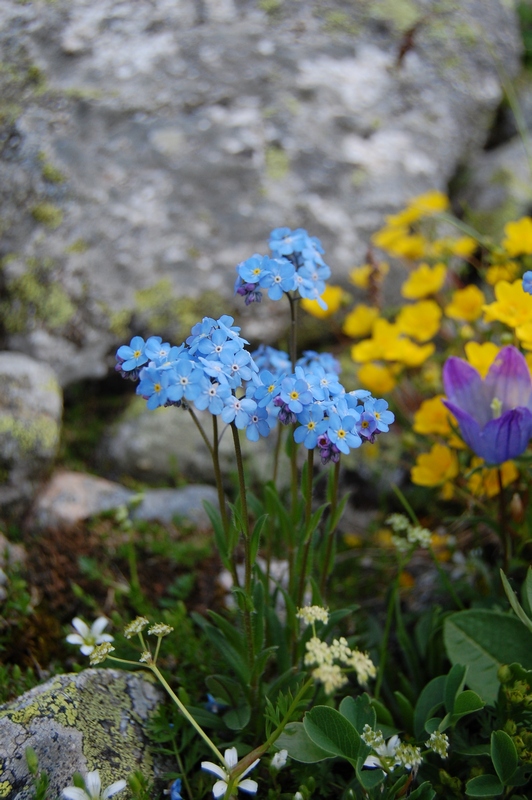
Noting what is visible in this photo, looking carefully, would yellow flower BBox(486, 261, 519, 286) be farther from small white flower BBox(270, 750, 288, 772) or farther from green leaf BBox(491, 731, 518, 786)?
small white flower BBox(270, 750, 288, 772)

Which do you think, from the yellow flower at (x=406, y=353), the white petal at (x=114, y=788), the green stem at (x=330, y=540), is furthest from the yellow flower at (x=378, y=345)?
the white petal at (x=114, y=788)

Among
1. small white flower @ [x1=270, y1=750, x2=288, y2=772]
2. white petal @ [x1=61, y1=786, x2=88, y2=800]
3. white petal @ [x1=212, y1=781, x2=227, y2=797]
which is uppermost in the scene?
white petal @ [x1=61, y1=786, x2=88, y2=800]

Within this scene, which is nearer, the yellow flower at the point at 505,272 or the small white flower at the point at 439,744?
the small white flower at the point at 439,744

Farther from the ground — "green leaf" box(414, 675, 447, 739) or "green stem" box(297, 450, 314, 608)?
"green stem" box(297, 450, 314, 608)

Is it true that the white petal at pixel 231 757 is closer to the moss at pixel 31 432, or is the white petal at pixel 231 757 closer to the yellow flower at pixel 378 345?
the yellow flower at pixel 378 345

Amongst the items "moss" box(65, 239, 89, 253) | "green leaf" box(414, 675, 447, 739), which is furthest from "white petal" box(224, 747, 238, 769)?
"moss" box(65, 239, 89, 253)

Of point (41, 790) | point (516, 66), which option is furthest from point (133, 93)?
point (41, 790)
